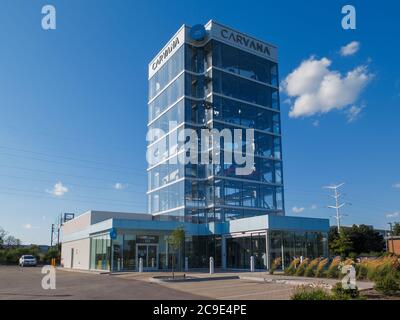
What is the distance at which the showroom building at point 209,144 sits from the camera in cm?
4916

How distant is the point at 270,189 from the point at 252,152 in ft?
17.3

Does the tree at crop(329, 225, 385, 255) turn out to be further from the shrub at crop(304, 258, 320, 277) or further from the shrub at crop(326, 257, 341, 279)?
the shrub at crop(326, 257, 341, 279)

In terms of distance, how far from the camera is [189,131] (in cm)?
5162

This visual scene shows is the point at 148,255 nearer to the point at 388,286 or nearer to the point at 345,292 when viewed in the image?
the point at 388,286

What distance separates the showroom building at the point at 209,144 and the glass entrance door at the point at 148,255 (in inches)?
144

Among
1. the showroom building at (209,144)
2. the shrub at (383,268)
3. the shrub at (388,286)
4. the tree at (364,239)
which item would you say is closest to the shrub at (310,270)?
the shrub at (383,268)

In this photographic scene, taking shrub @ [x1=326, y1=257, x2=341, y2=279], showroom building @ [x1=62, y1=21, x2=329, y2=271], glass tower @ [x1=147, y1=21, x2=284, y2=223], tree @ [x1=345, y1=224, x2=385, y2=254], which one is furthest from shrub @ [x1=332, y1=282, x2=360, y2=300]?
tree @ [x1=345, y1=224, x2=385, y2=254]

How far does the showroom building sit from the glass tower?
5.0 inches

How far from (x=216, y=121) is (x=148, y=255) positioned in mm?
20396

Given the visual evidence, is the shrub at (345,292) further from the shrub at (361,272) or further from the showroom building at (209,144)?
the showroom building at (209,144)
